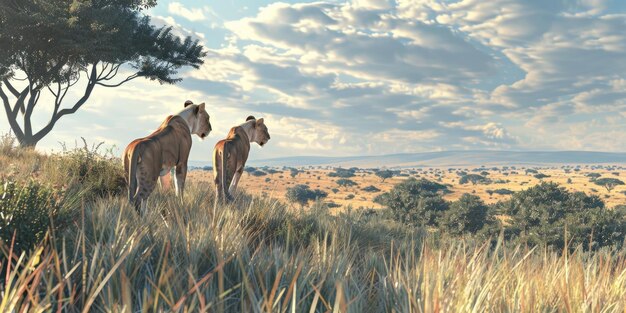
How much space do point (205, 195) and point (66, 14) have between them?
60.1 feet

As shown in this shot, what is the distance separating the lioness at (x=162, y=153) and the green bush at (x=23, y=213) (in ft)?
9.42

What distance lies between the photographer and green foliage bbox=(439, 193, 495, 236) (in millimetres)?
46341

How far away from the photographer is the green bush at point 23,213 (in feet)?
16.7

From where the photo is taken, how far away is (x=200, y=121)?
10.5 meters

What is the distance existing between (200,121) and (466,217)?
3991 centimetres

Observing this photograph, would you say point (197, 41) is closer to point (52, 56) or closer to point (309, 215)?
point (52, 56)

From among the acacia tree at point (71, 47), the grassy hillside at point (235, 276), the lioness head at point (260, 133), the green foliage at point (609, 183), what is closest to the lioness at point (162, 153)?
the grassy hillside at point (235, 276)

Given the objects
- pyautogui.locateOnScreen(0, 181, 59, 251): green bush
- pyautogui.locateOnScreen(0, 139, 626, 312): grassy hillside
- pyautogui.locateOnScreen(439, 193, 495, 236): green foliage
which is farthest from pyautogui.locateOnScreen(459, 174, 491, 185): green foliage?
pyautogui.locateOnScreen(0, 181, 59, 251): green bush

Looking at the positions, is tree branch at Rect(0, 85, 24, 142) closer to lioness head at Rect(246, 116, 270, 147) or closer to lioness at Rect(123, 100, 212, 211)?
lioness head at Rect(246, 116, 270, 147)

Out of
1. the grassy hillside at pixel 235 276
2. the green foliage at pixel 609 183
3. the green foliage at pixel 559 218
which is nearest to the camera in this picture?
the grassy hillside at pixel 235 276

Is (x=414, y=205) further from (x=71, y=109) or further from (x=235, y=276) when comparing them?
(x=235, y=276)

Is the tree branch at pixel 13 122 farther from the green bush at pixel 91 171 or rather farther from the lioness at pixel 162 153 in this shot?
the lioness at pixel 162 153

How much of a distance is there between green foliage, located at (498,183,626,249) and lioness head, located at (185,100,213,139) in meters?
28.8

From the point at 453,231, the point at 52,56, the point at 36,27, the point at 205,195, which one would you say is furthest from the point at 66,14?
the point at 453,231
